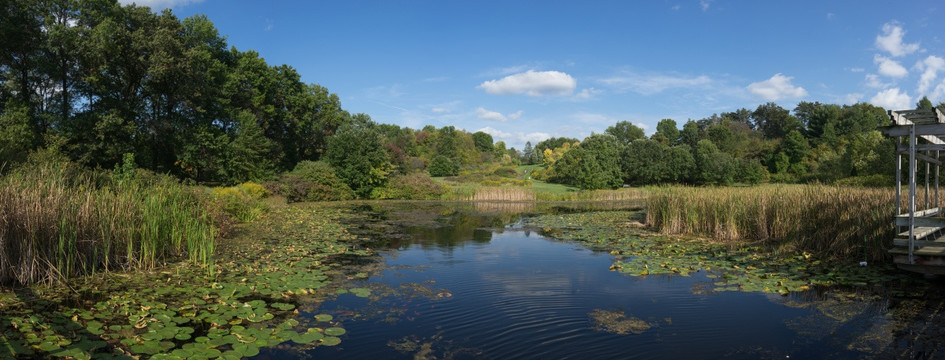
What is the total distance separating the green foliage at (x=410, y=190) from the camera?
38719 millimetres

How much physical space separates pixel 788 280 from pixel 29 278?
1229 centimetres

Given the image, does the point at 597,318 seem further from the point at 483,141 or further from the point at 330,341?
the point at 483,141

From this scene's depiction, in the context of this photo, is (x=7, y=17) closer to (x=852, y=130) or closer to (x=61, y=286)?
(x=61, y=286)

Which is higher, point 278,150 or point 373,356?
point 278,150

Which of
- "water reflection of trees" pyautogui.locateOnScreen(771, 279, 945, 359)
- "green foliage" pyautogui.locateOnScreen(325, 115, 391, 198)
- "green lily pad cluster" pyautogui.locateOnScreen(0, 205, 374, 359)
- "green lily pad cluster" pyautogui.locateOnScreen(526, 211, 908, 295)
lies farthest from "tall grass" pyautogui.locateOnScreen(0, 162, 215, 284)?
"green foliage" pyautogui.locateOnScreen(325, 115, 391, 198)

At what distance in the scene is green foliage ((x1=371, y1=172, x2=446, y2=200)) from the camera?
3872 centimetres

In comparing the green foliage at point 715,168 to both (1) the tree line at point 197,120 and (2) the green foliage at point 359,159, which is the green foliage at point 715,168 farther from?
(2) the green foliage at point 359,159

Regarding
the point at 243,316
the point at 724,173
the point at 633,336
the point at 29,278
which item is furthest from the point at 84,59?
the point at 724,173

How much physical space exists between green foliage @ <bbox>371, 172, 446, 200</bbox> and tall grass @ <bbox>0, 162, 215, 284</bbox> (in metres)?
28.3

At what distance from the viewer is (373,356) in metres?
5.26

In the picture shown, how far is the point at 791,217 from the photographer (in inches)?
492

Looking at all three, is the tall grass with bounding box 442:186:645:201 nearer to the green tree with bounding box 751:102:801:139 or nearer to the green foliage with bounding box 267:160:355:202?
the green foliage with bounding box 267:160:355:202

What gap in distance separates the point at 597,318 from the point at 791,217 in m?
8.70

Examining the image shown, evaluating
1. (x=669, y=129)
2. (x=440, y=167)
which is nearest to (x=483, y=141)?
(x=669, y=129)
